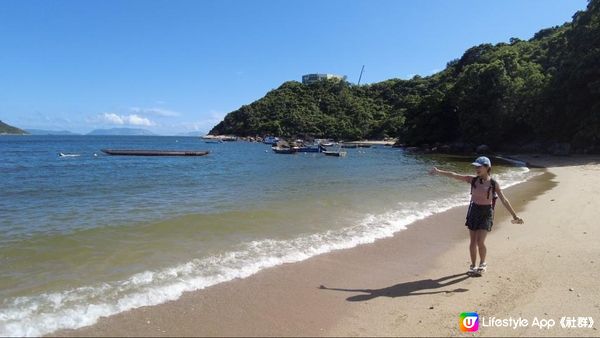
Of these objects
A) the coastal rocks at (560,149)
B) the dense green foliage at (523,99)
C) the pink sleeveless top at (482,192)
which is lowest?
the pink sleeveless top at (482,192)

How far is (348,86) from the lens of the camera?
590ft

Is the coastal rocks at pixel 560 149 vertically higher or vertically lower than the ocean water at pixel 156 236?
higher

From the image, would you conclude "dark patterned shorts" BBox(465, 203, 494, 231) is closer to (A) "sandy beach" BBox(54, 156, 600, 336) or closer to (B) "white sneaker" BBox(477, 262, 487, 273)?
(B) "white sneaker" BBox(477, 262, 487, 273)

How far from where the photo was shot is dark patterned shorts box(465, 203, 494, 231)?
23.3 feet

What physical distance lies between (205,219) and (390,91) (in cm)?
15949

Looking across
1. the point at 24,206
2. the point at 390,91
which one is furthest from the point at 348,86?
the point at 24,206

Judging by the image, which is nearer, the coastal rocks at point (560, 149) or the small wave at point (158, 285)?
the small wave at point (158, 285)

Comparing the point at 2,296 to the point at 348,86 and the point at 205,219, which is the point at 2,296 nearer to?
the point at 205,219

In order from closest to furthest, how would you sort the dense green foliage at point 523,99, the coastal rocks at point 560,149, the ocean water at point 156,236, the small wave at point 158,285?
the small wave at point 158,285
the ocean water at point 156,236
the dense green foliage at point 523,99
the coastal rocks at point 560,149

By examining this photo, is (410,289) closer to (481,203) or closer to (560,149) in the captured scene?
(481,203)

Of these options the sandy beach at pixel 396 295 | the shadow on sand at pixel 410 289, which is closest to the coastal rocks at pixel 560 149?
the sandy beach at pixel 396 295

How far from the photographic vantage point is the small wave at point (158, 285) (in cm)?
571

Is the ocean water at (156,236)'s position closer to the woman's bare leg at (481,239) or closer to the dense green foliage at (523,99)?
the woman's bare leg at (481,239)

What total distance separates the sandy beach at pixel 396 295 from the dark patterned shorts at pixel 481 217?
91 centimetres
